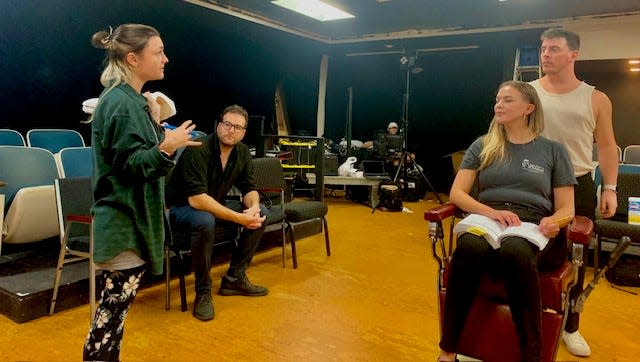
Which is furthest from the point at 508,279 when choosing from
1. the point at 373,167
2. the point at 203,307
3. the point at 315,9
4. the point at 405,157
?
the point at 315,9

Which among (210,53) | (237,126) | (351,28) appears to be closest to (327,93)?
(351,28)

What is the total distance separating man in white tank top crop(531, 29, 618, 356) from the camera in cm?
203

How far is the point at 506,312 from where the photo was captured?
71.1 inches

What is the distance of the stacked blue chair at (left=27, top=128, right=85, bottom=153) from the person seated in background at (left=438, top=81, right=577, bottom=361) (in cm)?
445

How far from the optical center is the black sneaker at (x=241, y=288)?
2844 mm

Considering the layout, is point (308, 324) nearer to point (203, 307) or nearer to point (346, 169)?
point (203, 307)

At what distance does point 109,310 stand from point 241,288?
58.8 inches

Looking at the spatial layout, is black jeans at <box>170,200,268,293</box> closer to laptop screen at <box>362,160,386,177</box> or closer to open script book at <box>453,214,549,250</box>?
open script book at <box>453,214,549,250</box>

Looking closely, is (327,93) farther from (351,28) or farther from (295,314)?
(295,314)

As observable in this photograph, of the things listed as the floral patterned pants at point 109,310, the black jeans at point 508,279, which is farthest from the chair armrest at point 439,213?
the floral patterned pants at point 109,310

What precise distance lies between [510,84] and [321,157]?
9.00 ft

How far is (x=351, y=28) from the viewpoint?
774 cm

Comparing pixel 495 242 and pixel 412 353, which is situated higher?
pixel 495 242

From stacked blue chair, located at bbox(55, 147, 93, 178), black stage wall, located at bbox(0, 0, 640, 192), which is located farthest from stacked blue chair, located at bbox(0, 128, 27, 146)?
stacked blue chair, located at bbox(55, 147, 93, 178)
